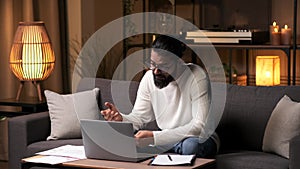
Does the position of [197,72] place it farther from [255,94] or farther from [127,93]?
[127,93]

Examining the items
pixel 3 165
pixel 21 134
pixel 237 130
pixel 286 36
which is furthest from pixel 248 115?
pixel 3 165

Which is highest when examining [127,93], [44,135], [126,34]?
[126,34]

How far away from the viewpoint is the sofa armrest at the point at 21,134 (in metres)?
4.18

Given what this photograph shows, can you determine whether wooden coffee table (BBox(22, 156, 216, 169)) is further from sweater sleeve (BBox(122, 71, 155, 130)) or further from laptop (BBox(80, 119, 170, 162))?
sweater sleeve (BBox(122, 71, 155, 130))

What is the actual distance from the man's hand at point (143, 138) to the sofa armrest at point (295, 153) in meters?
0.76

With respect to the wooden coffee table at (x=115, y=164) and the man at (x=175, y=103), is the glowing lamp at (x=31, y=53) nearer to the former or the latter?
the man at (x=175, y=103)

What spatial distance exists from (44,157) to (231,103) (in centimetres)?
123

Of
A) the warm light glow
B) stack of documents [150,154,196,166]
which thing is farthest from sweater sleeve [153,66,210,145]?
the warm light glow

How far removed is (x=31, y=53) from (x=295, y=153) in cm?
238

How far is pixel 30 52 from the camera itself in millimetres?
4867

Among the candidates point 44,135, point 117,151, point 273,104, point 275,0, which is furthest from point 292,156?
point 275,0

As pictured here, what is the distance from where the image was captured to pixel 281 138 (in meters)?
3.59

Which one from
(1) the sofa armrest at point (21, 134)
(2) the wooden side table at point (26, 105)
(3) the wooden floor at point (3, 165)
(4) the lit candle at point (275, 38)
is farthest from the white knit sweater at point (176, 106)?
(3) the wooden floor at point (3, 165)

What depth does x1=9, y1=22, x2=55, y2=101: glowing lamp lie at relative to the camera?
486cm
